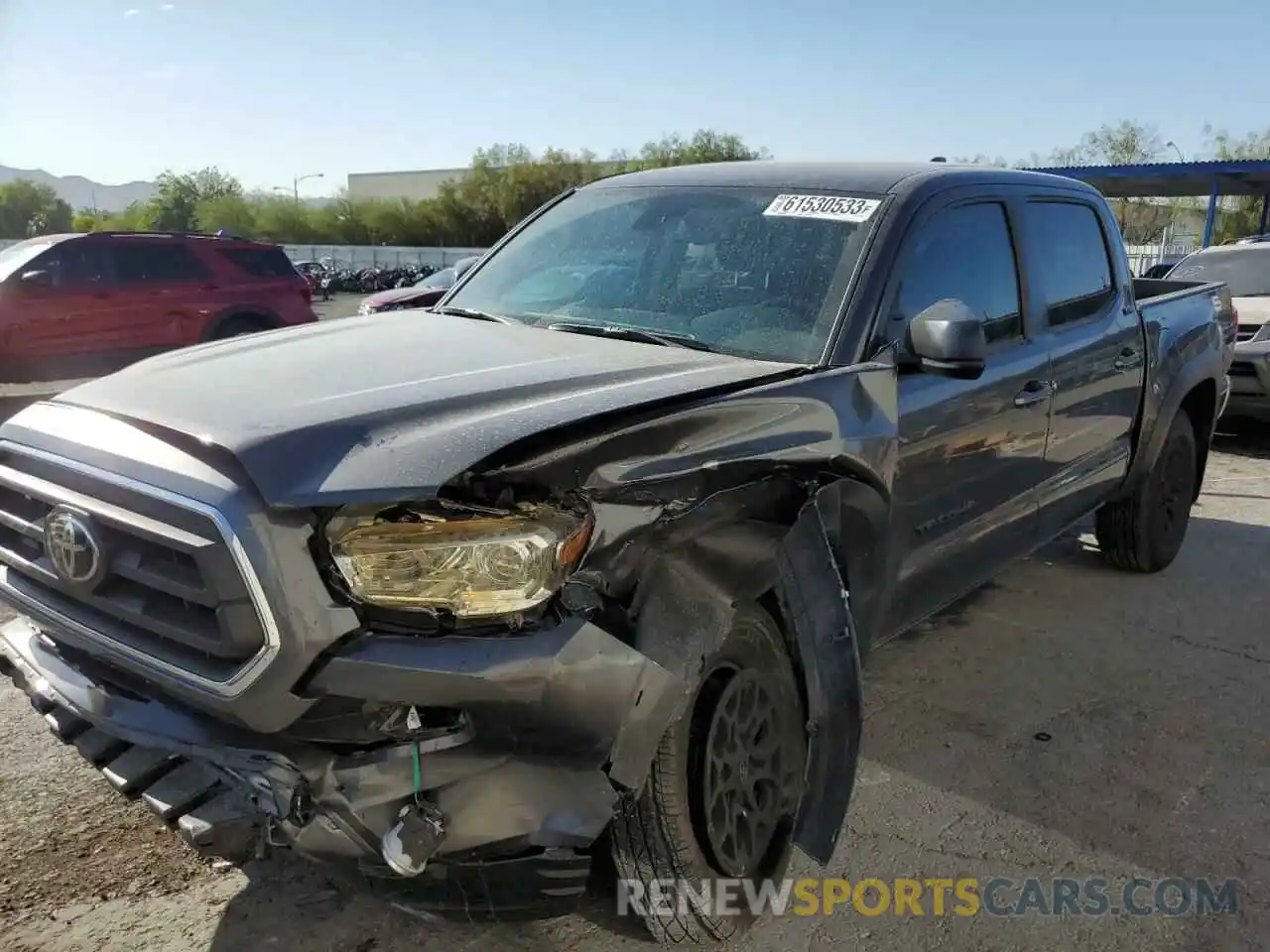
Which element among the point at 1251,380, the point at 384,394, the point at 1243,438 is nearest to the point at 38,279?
the point at 384,394

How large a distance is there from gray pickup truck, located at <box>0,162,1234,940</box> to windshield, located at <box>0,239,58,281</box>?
9668 millimetres

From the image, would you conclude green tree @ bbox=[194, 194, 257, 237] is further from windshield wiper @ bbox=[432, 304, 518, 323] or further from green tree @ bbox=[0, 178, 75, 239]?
windshield wiper @ bbox=[432, 304, 518, 323]

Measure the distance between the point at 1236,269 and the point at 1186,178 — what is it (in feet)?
48.2

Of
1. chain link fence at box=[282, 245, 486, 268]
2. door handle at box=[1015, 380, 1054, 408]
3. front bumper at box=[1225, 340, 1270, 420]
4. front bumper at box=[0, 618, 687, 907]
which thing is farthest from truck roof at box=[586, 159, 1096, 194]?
chain link fence at box=[282, 245, 486, 268]

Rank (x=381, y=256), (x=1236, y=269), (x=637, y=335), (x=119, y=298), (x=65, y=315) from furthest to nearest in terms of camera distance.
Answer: (x=381, y=256), (x=119, y=298), (x=65, y=315), (x=1236, y=269), (x=637, y=335)

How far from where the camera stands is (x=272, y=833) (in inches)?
76.2

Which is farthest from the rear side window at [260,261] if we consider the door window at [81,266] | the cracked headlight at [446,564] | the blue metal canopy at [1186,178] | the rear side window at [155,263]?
the blue metal canopy at [1186,178]

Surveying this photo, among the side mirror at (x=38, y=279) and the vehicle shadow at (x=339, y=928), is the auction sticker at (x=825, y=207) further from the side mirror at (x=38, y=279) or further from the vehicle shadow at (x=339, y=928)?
the side mirror at (x=38, y=279)

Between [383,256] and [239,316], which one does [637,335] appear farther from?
[383,256]

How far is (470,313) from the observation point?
11.7 ft

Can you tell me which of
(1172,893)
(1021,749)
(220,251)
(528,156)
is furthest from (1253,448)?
(528,156)

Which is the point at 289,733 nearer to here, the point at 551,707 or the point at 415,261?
the point at 551,707

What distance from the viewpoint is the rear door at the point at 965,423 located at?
310 centimetres

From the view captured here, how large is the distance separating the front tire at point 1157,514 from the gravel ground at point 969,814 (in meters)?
0.46
